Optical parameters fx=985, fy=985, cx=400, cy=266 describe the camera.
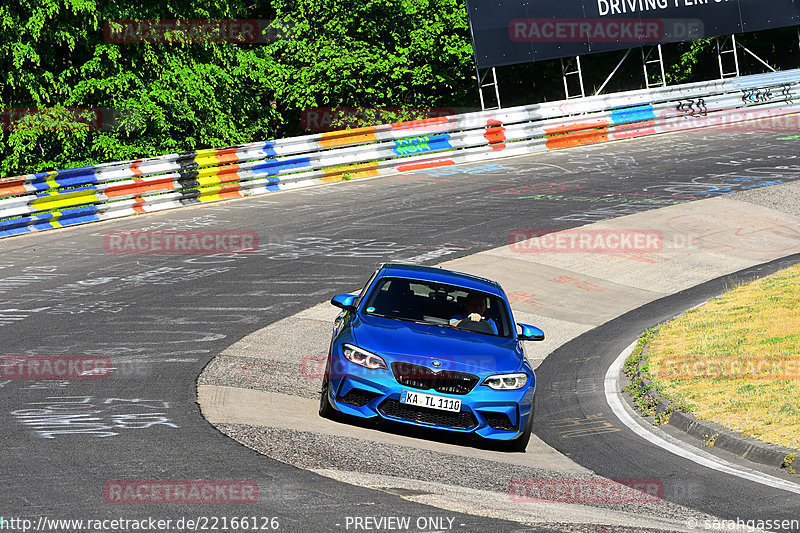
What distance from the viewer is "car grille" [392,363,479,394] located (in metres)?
8.74

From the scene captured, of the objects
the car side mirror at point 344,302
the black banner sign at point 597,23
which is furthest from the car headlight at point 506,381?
the black banner sign at point 597,23

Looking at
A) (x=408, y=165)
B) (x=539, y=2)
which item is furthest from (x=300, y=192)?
(x=539, y=2)

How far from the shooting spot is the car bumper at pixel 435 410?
870 cm

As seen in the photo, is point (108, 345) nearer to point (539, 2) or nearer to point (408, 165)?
point (408, 165)

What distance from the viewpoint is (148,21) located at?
2553 centimetres

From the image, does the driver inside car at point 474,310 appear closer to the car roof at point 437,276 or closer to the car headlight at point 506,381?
the car roof at point 437,276

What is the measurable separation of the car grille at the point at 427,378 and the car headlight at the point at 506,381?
25 cm

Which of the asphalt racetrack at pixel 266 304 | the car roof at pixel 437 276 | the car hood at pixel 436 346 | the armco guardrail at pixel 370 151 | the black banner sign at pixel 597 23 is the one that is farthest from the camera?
the black banner sign at pixel 597 23

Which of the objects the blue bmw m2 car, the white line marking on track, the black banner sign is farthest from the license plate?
the black banner sign

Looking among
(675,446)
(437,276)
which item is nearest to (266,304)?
(437,276)

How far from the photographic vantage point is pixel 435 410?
8.73m

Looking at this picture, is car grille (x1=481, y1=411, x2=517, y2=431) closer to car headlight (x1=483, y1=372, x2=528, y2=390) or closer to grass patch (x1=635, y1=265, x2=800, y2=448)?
car headlight (x1=483, y1=372, x2=528, y2=390)

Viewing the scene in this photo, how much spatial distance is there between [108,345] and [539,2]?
2269 cm

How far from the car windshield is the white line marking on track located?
1.78m
